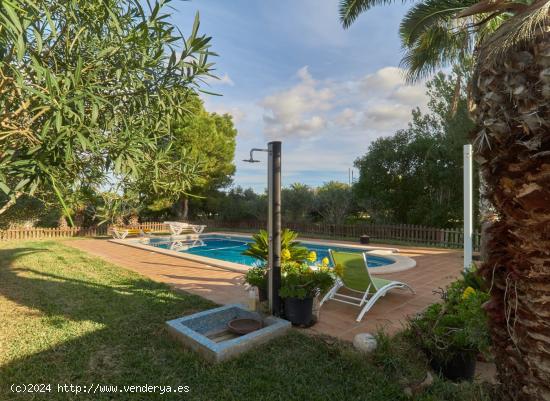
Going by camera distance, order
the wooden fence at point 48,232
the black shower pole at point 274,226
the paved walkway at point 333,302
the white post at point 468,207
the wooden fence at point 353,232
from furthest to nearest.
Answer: the wooden fence at point 48,232, the wooden fence at point 353,232, the white post at point 468,207, the paved walkway at point 333,302, the black shower pole at point 274,226

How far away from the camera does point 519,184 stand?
5.65 feet

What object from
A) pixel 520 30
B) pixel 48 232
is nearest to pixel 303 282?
pixel 520 30

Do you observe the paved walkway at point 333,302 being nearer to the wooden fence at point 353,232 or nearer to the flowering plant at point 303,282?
the flowering plant at point 303,282

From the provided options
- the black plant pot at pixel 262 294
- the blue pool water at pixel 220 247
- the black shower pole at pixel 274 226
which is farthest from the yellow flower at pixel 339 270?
the blue pool water at pixel 220 247

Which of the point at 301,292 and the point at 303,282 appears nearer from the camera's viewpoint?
the point at 301,292

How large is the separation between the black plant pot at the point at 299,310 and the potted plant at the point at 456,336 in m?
1.39

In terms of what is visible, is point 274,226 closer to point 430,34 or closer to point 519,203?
point 519,203

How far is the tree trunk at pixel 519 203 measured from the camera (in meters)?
1.62

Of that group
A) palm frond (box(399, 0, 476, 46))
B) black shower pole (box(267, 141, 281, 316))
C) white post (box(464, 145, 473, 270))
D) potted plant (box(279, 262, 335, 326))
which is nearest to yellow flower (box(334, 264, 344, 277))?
potted plant (box(279, 262, 335, 326))

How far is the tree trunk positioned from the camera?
1.62 meters

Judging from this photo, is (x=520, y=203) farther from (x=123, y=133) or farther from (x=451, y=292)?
(x=123, y=133)

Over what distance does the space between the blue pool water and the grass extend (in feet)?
25.7

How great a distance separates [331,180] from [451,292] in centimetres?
2444

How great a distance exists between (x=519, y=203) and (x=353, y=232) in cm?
1560
